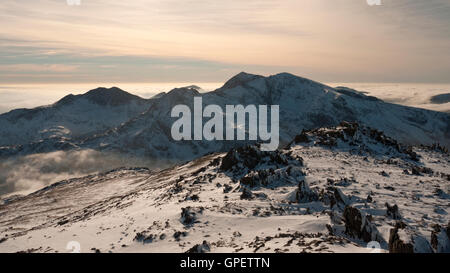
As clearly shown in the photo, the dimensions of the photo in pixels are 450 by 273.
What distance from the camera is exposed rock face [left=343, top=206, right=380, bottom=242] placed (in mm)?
17984

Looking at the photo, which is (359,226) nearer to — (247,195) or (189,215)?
(247,195)

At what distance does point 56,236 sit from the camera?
28.4 metres

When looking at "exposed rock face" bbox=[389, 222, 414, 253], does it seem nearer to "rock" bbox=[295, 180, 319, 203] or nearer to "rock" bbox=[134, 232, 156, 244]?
"rock" bbox=[295, 180, 319, 203]

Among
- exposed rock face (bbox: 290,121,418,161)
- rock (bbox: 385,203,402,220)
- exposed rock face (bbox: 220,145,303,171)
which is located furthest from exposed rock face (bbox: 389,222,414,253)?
exposed rock face (bbox: 290,121,418,161)

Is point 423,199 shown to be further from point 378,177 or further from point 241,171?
point 241,171

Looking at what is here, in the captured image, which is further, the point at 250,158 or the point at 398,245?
the point at 250,158

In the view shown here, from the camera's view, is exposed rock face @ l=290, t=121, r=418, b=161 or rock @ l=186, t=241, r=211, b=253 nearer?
rock @ l=186, t=241, r=211, b=253

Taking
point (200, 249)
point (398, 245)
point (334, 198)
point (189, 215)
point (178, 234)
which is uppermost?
point (398, 245)

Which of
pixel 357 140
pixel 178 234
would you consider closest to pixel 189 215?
pixel 178 234

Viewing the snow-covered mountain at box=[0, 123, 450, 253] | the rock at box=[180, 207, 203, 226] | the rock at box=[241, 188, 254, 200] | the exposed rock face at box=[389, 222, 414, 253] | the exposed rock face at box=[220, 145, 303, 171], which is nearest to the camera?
the exposed rock face at box=[389, 222, 414, 253]

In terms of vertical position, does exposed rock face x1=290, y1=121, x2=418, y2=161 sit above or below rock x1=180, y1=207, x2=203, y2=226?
above

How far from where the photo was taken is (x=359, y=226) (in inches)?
731

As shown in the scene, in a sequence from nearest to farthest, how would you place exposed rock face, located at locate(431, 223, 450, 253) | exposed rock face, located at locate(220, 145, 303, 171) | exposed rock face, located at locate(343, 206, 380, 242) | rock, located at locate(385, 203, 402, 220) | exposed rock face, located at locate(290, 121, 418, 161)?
exposed rock face, located at locate(431, 223, 450, 253)
exposed rock face, located at locate(343, 206, 380, 242)
rock, located at locate(385, 203, 402, 220)
exposed rock face, located at locate(220, 145, 303, 171)
exposed rock face, located at locate(290, 121, 418, 161)

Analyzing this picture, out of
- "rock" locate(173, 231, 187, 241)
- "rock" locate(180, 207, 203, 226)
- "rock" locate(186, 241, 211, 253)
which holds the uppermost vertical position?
"rock" locate(186, 241, 211, 253)
